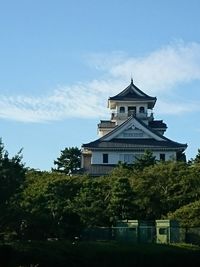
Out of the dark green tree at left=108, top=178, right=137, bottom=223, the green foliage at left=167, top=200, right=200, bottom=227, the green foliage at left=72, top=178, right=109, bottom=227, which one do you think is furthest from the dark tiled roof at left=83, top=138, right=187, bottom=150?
the green foliage at left=167, top=200, right=200, bottom=227

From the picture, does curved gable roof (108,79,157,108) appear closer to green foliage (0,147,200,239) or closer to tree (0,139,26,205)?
green foliage (0,147,200,239)

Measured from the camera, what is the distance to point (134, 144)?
59.5m

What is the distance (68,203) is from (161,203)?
6.31 m

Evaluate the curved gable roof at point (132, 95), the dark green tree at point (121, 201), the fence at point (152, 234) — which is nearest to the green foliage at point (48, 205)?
the fence at point (152, 234)

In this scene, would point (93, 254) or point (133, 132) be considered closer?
point (93, 254)

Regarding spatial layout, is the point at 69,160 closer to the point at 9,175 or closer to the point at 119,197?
the point at 119,197

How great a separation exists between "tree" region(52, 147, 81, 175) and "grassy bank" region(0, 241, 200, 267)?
4200 centimetres

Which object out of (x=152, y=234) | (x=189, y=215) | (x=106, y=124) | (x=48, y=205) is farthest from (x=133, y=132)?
(x=152, y=234)

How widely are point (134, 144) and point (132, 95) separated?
36.7ft

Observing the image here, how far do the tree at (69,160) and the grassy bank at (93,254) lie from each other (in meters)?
42.0

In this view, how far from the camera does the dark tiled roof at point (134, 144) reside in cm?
5916

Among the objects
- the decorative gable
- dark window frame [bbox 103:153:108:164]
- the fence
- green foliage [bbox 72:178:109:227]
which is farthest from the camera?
dark window frame [bbox 103:153:108:164]

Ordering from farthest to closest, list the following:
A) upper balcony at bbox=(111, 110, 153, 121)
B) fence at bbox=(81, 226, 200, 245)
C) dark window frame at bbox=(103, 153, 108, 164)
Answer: upper balcony at bbox=(111, 110, 153, 121)
dark window frame at bbox=(103, 153, 108, 164)
fence at bbox=(81, 226, 200, 245)

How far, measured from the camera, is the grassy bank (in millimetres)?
18312
